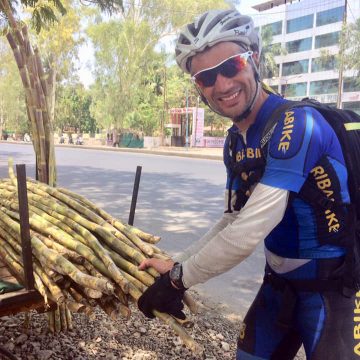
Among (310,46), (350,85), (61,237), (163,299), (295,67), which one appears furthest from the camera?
(295,67)

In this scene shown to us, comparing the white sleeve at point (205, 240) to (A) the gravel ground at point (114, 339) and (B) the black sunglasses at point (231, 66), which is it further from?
(A) the gravel ground at point (114, 339)

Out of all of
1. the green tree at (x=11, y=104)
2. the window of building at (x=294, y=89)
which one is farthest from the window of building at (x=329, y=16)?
the green tree at (x=11, y=104)

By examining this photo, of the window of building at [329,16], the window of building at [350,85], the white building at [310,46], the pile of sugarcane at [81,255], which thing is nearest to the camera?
the pile of sugarcane at [81,255]

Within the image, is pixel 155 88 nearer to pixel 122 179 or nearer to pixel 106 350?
pixel 122 179

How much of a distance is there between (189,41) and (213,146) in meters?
39.2

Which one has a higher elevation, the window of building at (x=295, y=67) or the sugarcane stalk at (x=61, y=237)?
the window of building at (x=295, y=67)

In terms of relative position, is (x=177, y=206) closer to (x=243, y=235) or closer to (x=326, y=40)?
(x=243, y=235)

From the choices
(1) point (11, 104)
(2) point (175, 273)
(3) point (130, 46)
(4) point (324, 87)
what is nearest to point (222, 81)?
(2) point (175, 273)

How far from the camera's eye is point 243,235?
1481mm

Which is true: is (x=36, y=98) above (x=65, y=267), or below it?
above

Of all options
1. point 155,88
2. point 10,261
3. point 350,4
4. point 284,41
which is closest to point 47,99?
point 10,261

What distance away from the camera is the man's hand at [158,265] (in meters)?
1.77

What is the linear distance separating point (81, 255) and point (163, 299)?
0.49 meters

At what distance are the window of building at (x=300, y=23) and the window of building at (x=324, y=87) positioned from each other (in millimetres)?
6766
